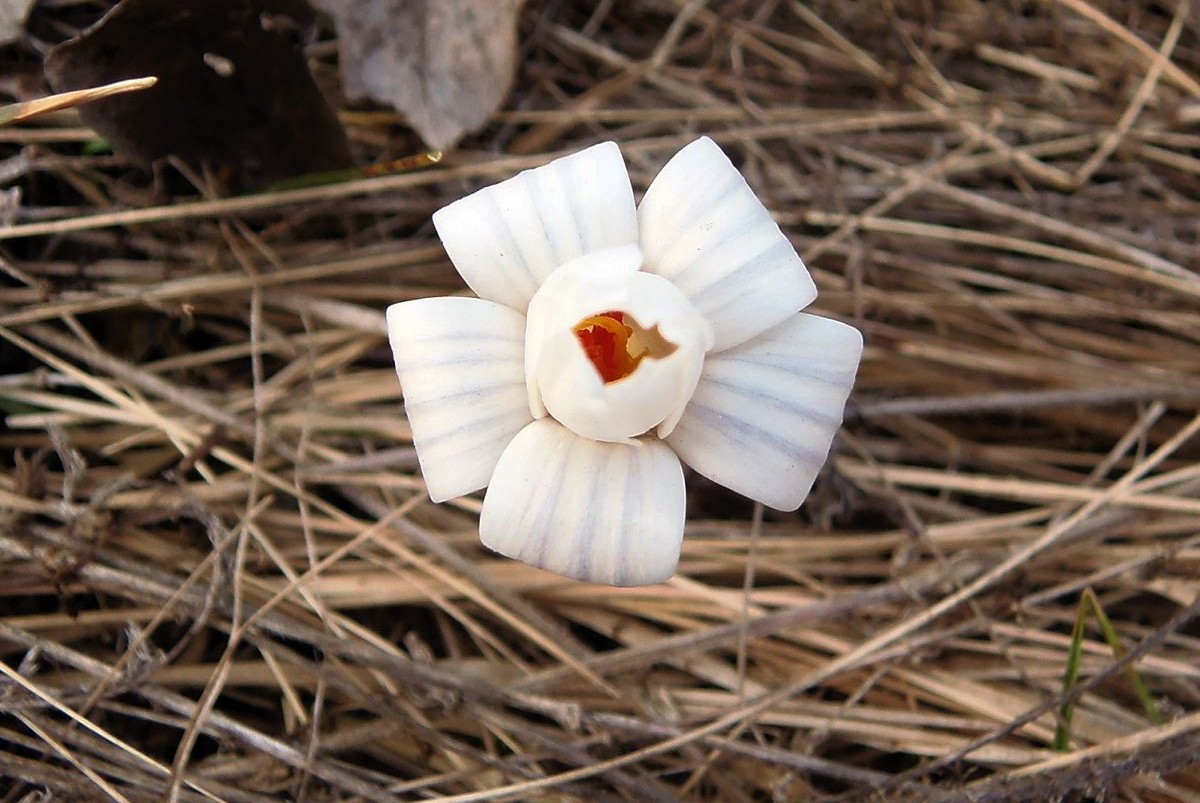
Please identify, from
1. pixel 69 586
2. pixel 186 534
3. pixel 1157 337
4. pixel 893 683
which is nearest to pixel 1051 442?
pixel 1157 337

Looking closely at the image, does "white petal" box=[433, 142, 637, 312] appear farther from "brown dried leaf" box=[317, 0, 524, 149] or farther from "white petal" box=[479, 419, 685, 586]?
"brown dried leaf" box=[317, 0, 524, 149]

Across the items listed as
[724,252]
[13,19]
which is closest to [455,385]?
[724,252]

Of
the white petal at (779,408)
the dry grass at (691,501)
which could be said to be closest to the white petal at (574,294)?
the white petal at (779,408)

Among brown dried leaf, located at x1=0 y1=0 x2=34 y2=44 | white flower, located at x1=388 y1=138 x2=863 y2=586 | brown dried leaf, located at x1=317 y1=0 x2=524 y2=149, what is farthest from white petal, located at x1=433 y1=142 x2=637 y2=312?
brown dried leaf, located at x1=0 y1=0 x2=34 y2=44

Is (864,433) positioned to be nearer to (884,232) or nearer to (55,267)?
(884,232)

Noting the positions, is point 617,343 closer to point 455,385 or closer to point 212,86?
point 455,385

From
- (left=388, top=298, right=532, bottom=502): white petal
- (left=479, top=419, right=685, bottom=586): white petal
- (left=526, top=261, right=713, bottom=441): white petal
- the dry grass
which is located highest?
(left=526, top=261, right=713, bottom=441): white petal

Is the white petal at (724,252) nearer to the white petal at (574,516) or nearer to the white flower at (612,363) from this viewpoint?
the white flower at (612,363)

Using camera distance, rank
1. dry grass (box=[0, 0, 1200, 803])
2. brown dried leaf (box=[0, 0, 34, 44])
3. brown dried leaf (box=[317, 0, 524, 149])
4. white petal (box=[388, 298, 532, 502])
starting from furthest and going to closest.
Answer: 1. brown dried leaf (box=[317, 0, 524, 149])
2. brown dried leaf (box=[0, 0, 34, 44])
3. dry grass (box=[0, 0, 1200, 803])
4. white petal (box=[388, 298, 532, 502])
